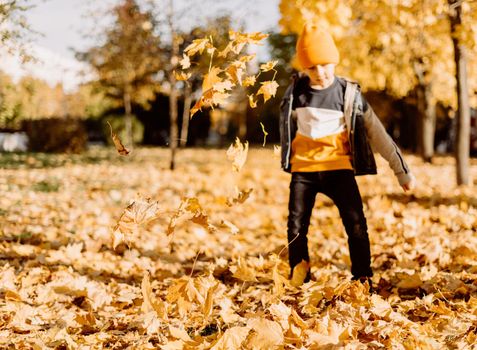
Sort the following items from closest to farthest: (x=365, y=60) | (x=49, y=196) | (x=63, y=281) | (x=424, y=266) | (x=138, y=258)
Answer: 1. (x=63, y=281)
2. (x=424, y=266)
3. (x=138, y=258)
4. (x=49, y=196)
5. (x=365, y=60)

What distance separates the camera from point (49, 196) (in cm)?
676

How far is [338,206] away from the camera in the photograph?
321cm

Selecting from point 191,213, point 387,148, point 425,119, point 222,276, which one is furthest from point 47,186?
point 425,119

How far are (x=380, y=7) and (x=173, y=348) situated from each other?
594 cm

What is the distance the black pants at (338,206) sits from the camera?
315 cm

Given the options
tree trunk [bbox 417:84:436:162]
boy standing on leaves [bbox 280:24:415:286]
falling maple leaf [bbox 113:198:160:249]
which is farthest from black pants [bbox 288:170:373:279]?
tree trunk [bbox 417:84:436:162]

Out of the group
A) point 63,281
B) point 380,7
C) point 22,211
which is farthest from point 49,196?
point 380,7

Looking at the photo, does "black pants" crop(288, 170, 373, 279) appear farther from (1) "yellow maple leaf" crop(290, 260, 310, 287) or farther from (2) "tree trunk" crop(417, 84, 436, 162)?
(2) "tree trunk" crop(417, 84, 436, 162)

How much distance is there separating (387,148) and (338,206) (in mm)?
467

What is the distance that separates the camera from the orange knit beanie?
298 centimetres

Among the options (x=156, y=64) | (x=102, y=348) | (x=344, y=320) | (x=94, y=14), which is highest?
(x=94, y=14)

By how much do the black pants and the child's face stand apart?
21.8 inches

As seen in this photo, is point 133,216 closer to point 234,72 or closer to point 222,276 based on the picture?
point 234,72

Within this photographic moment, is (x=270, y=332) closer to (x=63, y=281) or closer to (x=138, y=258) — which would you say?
(x=63, y=281)
